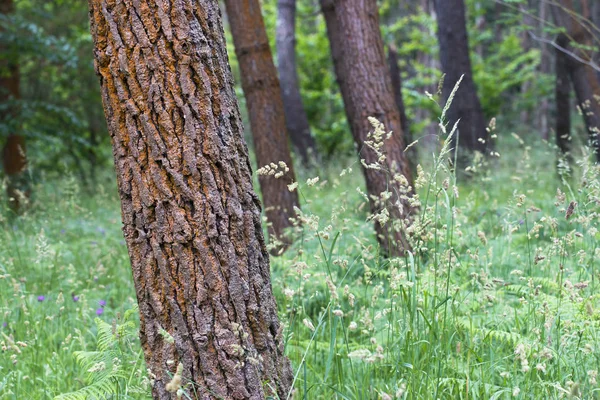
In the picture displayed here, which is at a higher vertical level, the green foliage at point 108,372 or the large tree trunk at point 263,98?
the large tree trunk at point 263,98

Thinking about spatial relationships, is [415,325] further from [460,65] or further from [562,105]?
[460,65]

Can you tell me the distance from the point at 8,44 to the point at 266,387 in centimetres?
902

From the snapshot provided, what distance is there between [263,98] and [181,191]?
414cm

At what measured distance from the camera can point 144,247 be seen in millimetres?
2141

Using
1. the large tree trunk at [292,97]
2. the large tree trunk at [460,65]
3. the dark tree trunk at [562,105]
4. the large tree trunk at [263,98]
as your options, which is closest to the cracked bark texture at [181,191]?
the large tree trunk at [263,98]

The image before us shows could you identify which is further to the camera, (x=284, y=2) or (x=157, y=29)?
(x=284, y=2)

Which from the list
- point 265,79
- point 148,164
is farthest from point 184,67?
point 265,79

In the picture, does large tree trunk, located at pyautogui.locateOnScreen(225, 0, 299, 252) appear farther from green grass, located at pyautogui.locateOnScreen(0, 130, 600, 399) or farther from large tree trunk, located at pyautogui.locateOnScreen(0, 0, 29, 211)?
large tree trunk, located at pyautogui.locateOnScreen(0, 0, 29, 211)

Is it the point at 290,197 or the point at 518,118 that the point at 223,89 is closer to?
the point at 290,197

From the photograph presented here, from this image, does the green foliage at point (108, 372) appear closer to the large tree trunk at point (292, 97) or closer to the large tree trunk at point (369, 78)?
the large tree trunk at point (369, 78)

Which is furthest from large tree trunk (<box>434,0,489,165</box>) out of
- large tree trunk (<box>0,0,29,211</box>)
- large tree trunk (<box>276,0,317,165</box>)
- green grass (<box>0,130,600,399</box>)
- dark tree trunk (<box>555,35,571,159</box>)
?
large tree trunk (<box>0,0,29,211</box>)

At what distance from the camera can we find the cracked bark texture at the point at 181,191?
6.87ft

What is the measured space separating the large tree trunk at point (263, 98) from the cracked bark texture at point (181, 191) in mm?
3612

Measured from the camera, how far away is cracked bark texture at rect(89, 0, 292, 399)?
2094mm
